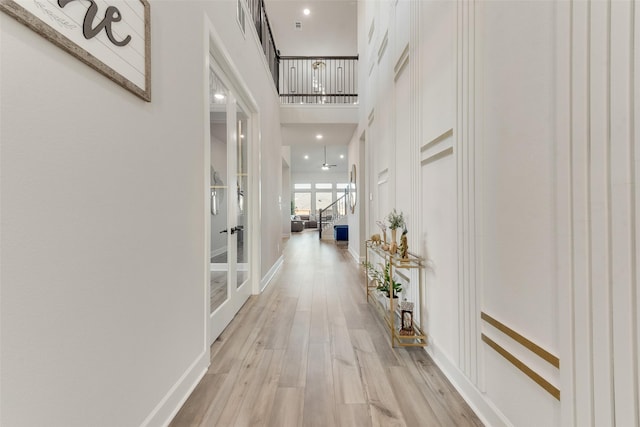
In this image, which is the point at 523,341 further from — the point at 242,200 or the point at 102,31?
the point at 242,200

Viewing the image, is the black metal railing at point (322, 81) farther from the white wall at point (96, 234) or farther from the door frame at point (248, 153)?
the white wall at point (96, 234)

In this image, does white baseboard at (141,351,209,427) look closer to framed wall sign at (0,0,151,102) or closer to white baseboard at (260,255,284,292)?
framed wall sign at (0,0,151,102)

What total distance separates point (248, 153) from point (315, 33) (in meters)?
5.31

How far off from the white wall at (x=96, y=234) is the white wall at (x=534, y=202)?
156 cm

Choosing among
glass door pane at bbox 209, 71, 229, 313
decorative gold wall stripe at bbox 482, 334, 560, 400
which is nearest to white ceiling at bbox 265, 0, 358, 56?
glass door pane at bbox 209, 71, 229, 313

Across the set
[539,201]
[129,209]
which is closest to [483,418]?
[539,201]

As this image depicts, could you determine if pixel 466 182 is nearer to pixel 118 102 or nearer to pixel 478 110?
pixel 478 110

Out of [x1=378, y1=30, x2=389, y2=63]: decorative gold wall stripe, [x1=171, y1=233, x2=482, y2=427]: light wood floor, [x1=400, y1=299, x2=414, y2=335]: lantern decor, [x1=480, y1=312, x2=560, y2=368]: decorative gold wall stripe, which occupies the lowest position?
[x1=171, y1=233, x2=482, y2=427]: light wood floor

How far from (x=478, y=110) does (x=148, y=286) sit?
1784 mm

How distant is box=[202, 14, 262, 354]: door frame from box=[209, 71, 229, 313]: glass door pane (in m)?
0.18

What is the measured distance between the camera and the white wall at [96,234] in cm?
69

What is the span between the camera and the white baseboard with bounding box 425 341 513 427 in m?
1.24

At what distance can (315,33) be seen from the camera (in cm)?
688

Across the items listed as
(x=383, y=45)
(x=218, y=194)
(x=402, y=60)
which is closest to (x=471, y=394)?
(x=218, y=194)
